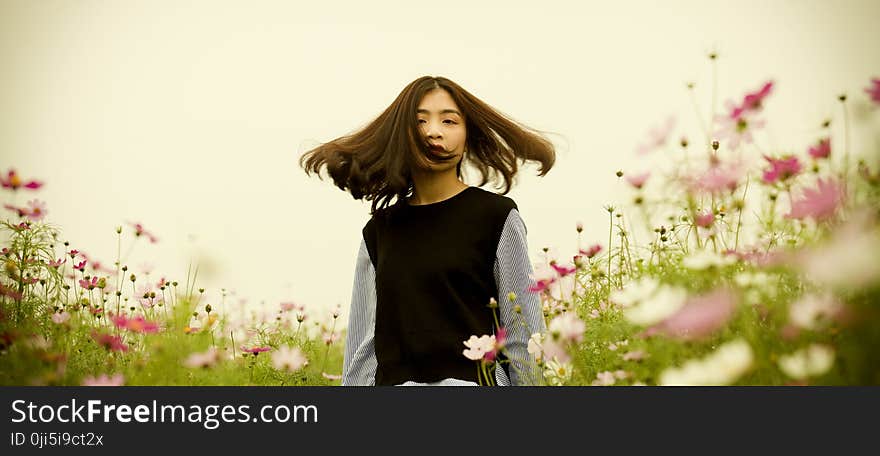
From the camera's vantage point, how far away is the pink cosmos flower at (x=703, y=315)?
0.95 m

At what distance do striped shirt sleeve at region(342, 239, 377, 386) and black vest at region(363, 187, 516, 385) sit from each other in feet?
0.22

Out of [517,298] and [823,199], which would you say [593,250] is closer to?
[517,298]

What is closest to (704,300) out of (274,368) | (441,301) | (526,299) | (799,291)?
(799,291)

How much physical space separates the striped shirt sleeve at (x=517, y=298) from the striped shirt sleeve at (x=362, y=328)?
1.17 feet

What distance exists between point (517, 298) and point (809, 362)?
2.66 feet

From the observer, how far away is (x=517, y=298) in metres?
1.60

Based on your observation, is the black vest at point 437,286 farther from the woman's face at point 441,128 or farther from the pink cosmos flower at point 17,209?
the pink cosmos flower at point 17,209

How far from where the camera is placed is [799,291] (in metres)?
1.02

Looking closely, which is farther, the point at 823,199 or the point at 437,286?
the point at 437,286

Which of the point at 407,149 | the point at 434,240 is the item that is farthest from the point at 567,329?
the point at 407,149

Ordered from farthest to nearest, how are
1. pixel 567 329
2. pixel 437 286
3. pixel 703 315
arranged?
pixel 437 286 < pixel 567 329 < pixel 703 315

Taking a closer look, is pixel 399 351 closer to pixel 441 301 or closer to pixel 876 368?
pixel 441 301
